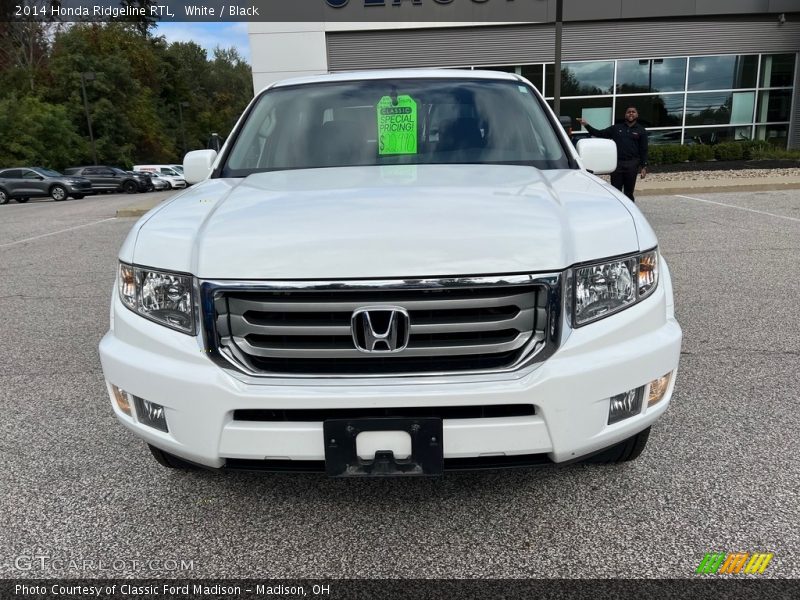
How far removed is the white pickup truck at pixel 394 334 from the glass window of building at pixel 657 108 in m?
22.5

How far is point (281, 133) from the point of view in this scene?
336 centimetres

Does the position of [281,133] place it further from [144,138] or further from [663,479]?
[144,138]

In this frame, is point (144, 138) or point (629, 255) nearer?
point (629, 255)

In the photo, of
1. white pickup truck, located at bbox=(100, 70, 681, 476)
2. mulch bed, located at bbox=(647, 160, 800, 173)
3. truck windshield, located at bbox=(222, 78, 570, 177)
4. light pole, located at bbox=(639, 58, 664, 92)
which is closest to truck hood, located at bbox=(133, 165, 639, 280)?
white pickup truck, located at bbox=(100, 70, 681, 476)

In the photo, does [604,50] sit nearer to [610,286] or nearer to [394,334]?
[610,286]

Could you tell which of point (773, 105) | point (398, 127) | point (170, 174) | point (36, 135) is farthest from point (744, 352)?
point (36, 135)

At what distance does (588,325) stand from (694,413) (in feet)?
5.23

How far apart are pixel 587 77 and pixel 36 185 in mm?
24350

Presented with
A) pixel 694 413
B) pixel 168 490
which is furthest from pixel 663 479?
pixel 168 490

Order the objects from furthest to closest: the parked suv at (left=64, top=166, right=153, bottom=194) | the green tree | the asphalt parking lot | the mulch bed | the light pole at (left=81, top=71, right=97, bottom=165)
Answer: the light pole at (left=81, top=71, right=97, bottom=165), the green tree, the parked suv at (left=64, top=166, right=153, bottom=194), the mulch bed, the asphalt parking lot

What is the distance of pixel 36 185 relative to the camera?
1107 inches

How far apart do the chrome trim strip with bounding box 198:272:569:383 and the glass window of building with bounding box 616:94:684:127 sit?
22.7 meters

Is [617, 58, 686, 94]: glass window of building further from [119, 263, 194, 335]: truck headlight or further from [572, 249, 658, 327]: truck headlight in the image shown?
[119, 263, 194, 335]: truck headlight

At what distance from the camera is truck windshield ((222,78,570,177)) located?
308 centimetres
